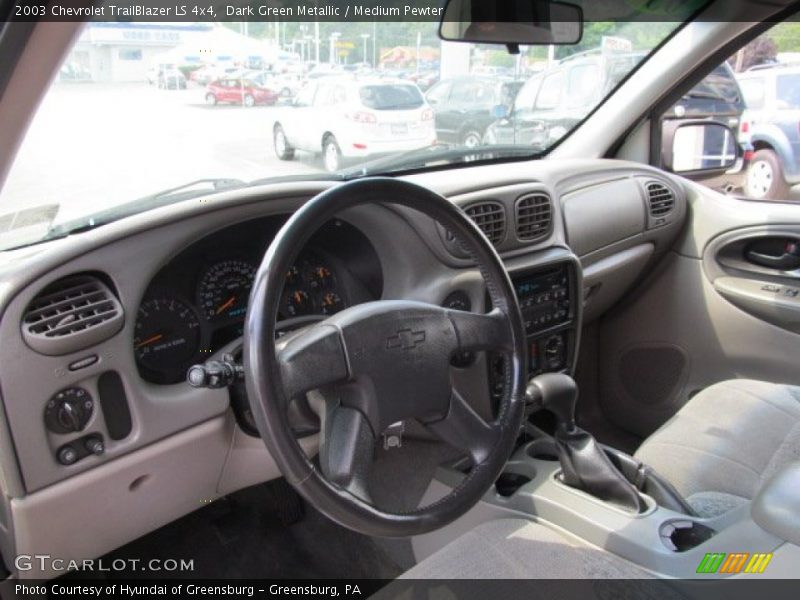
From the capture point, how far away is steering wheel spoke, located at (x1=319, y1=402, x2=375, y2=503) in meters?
1.29

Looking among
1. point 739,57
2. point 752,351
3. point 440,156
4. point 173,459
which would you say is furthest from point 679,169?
point 173,459

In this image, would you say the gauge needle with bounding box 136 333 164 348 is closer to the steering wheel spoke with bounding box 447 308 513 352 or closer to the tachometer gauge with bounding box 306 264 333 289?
the tachometer gauge with bounding box 306 264 333 289

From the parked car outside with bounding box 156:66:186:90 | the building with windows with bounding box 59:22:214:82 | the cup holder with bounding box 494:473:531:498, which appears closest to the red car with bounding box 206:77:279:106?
the parked car outside with bounding box 156:66:186:90

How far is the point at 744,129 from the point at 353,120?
6.51 feet

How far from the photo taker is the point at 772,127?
343cm

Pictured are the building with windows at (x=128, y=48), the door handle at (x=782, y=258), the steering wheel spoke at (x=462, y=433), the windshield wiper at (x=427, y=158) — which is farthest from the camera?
the door handle at (x=782, y=258)

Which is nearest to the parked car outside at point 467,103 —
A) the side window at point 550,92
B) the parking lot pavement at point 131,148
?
the side window at point 550,92

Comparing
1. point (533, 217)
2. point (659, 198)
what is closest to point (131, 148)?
point (533, 217)

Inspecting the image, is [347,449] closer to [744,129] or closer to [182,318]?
[182,318]

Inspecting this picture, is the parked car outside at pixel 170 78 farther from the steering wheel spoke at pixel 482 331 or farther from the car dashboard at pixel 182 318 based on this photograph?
the steering wheel spoke at pixel 482 331

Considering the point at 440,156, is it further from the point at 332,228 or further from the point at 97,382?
the point at 97,382

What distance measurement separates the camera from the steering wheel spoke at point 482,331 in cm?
147

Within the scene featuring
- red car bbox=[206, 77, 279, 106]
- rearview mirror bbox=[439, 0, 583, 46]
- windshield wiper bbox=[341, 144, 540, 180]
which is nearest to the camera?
rearview mirror bbox=[439, 0, 583, 46]

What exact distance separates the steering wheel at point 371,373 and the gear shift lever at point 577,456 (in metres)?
0.22
